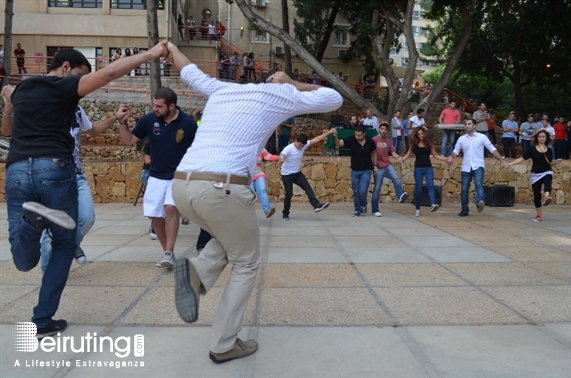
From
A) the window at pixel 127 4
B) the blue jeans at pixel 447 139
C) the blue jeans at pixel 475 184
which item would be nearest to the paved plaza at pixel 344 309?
the blue jeans at pixel 475 184

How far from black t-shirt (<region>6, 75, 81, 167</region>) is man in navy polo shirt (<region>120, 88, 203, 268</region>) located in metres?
2.31

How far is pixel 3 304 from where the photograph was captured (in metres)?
4.91

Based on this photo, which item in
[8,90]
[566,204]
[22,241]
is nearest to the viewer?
[22,241]

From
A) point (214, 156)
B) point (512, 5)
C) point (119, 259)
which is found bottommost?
point (119, 259)

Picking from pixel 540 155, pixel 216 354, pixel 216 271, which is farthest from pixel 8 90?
pixel 540 155

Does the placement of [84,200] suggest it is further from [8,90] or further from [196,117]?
[196,117]

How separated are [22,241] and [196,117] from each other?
7.43m

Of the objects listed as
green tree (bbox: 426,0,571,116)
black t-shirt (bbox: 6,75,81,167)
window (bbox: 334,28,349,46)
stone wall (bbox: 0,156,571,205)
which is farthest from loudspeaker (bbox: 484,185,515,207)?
window (bbox: 334,28,349,46)

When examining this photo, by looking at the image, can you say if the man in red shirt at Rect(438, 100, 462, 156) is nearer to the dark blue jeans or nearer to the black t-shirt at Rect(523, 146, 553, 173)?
the black t-shirt at Rect(523, 146, 553, 173)

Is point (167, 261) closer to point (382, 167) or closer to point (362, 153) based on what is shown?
point (362, 153)

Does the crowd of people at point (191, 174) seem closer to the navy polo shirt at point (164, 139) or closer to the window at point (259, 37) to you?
the navy polo shirt at point (164, 139)

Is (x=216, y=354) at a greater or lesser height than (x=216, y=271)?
lesser

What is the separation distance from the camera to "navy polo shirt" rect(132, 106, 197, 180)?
625 cm

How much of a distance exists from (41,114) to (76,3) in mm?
29938
